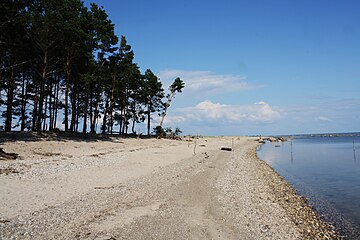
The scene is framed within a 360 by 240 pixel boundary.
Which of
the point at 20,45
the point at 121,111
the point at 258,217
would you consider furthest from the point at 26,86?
the point at 258,217

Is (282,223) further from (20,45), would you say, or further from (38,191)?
(20,45)

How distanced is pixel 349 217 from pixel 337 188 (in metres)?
7.37

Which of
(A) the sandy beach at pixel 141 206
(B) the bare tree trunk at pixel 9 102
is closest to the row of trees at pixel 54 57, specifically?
(B) the bare tree trunk at pixel 9 102

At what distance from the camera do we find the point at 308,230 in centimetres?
912

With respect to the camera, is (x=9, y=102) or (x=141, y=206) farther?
(x=9, y=102)

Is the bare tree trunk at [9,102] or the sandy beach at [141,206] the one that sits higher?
the bare tree trunk at [9,102]

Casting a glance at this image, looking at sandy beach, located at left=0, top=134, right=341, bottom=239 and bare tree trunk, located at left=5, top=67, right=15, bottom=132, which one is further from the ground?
bare tree trunk, located at left=5, top=67, right=15, bottom=132

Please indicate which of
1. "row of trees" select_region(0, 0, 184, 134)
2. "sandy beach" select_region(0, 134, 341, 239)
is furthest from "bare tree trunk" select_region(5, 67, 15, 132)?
"sandy beach" select_region(0, 134, 341, 239)

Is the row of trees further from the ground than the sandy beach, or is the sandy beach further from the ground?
the row of trees

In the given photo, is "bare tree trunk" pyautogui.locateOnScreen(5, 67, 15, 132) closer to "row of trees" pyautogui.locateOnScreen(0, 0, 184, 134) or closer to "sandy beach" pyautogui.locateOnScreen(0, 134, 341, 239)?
"row of trees" pyautogui.locateOnScreen(0, 0, 184, 134)

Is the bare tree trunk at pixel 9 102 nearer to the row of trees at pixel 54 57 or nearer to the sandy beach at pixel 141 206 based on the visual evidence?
the row of trees at pixel 54 57

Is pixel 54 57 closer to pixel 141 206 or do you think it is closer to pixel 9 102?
pixel 9 102

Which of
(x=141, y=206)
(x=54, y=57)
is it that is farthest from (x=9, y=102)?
(x=141, y=206)

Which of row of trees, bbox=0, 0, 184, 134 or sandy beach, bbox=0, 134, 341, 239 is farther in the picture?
row of trees, bbox=0, 0, 184, 134
